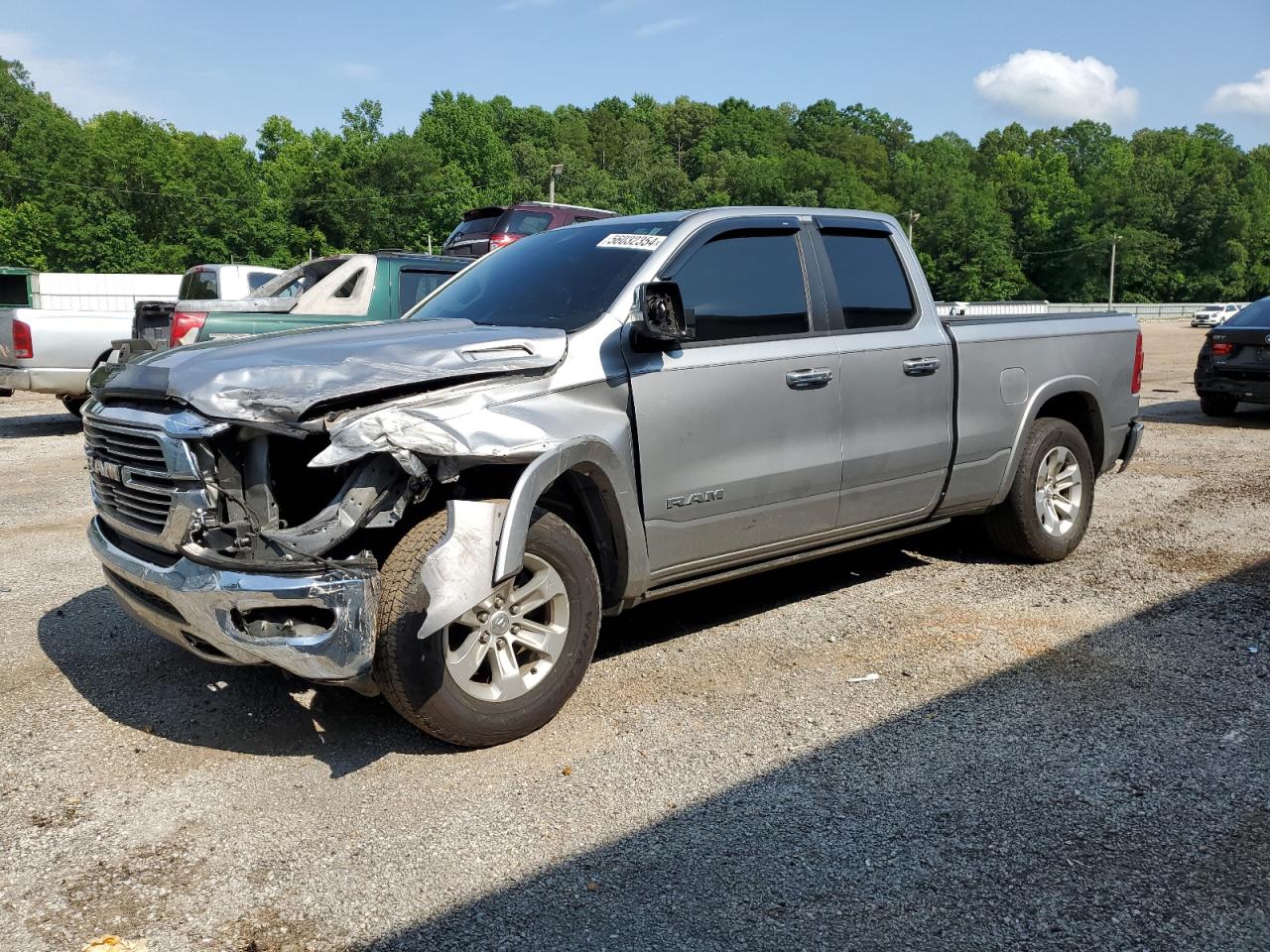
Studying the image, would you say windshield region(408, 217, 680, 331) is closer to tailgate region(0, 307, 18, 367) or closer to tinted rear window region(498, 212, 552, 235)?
tailgate region(0, 307, 18, 367)

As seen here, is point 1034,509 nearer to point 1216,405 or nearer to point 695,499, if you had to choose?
point 695,499

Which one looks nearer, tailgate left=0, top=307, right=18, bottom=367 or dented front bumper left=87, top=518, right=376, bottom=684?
dented front bumper left=87, top=518, right=376, bottom=684

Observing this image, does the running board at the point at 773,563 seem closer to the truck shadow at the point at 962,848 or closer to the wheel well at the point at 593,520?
the wheel well at the point at 593,520

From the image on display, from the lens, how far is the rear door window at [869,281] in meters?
5.24

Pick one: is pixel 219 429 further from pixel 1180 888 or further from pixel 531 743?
pixel 1180 888

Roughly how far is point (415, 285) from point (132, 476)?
701cm

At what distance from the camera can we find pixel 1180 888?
293 cm

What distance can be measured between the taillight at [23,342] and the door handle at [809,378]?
392 inches

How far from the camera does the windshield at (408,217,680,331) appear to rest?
177 inches

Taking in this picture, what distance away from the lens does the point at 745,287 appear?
4.83 meters

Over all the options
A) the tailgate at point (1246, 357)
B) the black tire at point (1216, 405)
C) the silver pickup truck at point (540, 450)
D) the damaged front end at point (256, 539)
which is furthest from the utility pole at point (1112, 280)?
the damaged front end at point (256, 539)

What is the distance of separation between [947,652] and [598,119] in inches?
5483

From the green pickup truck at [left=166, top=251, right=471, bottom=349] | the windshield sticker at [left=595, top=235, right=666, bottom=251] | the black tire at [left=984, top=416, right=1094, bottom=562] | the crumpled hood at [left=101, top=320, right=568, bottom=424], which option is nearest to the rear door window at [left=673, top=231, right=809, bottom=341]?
the windshield sticker at [left=595, top=235, right=666, bottom=251]

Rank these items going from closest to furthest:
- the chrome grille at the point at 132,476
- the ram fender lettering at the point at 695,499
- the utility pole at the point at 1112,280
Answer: the chrome grille at the point at 132,476
the ram fender lettering at the point at 695,499
the utility pole at the point at 1112,280
